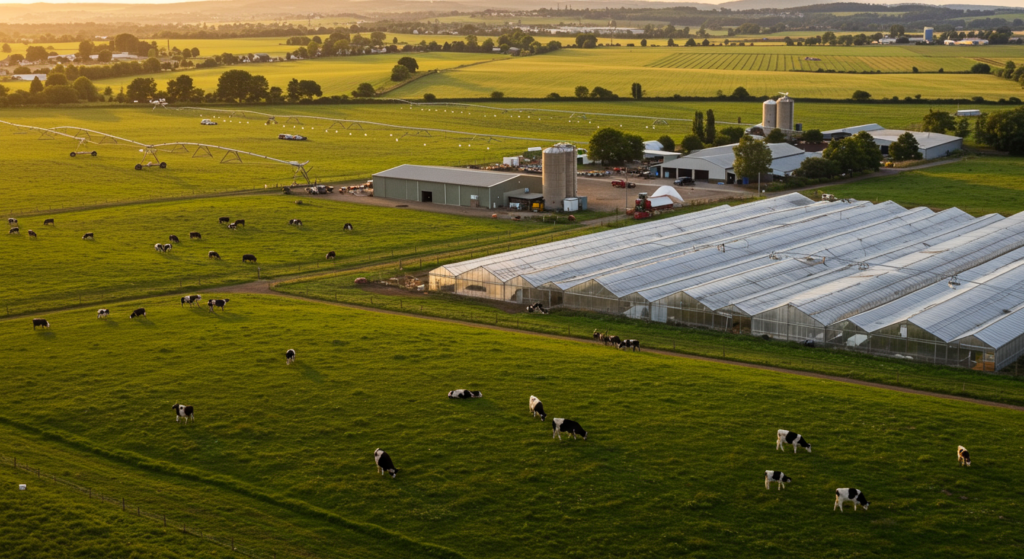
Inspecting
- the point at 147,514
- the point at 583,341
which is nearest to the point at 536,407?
the point at 583,341

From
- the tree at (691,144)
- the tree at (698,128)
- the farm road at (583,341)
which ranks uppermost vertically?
the tree at (698,128)

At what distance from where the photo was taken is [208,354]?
47.2 meters

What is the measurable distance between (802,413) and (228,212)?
68.3 meters

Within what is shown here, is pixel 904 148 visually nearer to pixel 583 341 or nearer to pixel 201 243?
pixel 583 341

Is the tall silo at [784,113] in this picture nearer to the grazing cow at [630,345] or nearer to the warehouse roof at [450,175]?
the warehouse roof at [450,175]

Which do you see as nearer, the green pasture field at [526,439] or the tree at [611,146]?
the green pasture field at [526,439]

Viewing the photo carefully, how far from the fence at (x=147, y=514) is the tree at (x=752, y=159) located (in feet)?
302

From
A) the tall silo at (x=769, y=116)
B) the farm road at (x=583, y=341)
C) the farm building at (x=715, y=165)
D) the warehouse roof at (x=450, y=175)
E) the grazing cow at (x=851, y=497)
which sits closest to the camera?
the grazing cow at (x=851, y=497)

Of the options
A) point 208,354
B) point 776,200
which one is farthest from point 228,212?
point 776,200

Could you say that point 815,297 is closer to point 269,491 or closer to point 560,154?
point 269,491

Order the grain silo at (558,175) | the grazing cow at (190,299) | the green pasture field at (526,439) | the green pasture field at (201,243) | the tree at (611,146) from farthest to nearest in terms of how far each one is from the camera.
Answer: the tree at (611,146) < the grain silo at (558,175) < the green pasture field at (201,243) < the grazing cow at (190,299) < the green pasture field at (526,439)

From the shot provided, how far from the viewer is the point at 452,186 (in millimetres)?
100438

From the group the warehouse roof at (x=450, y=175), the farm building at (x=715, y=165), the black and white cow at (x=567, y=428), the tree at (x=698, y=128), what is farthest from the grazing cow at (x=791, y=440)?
the tree at (x=698, y=128)

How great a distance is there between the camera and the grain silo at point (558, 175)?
318 ft
